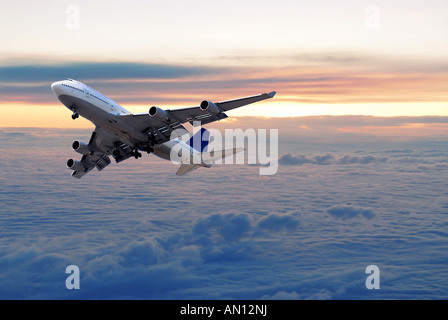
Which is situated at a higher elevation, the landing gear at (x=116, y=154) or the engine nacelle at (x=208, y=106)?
the engine nacelle at (x=208, y=106)

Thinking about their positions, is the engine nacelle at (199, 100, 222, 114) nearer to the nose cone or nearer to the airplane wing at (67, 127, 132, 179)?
the nose cone

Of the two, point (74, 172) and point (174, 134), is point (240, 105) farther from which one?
point (74, 172)

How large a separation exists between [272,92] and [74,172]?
37.9 meters

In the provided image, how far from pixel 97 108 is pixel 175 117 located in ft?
28.8

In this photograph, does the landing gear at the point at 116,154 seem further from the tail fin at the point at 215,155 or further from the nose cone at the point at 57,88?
→ the nose cone at the point at 57,88

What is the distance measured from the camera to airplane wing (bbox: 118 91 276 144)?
46.2 metres

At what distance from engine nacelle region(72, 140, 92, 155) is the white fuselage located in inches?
227

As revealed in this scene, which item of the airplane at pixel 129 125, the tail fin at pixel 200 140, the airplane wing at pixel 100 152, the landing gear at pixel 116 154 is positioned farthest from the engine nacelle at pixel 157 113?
the tail fin at pixel 200 140

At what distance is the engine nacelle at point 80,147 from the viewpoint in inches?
2363

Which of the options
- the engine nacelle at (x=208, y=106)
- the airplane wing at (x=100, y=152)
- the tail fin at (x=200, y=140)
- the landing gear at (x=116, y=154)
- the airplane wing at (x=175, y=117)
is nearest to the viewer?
the engine nacelle at (x=208, y=106)

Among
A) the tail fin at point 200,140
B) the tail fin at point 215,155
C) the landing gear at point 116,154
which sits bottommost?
the landing gear at point 116,154

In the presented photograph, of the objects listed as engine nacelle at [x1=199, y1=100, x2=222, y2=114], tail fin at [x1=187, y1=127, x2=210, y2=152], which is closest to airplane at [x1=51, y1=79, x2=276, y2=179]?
engine nacelle at [x1=199, y1=100, x2=222, y2=114]
